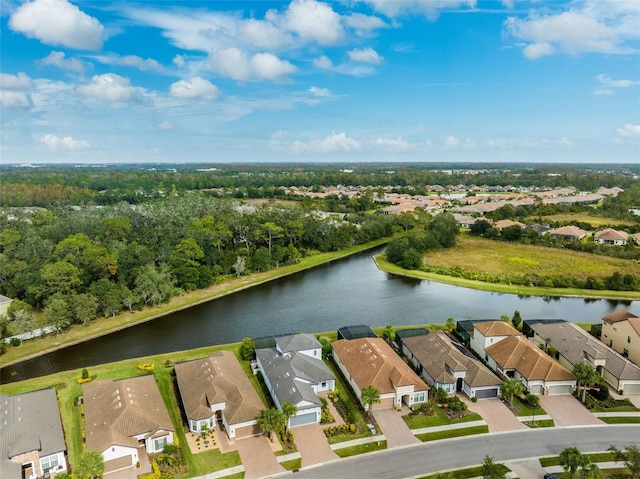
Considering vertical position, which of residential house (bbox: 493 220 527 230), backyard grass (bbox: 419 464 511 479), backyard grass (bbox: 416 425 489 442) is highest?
residential house (bbox: 493 220 527 230)

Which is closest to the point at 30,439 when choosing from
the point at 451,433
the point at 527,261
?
the point at 451,433

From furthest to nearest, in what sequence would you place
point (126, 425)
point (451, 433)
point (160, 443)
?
point (451, 433)
point (160, 443)
point (126, 425)

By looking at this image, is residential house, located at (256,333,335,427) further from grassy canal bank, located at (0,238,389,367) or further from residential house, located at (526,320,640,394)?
residential house, located at (526,320,640,394)

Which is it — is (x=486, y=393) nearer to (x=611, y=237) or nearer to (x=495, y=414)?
(x=495, y=414)

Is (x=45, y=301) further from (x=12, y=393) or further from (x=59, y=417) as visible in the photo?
(x=59, y=417)

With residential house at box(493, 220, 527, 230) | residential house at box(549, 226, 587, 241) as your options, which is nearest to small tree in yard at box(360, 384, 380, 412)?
residential house at box(493, 220, 527, 230)

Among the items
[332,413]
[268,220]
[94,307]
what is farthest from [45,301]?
[268,220]
